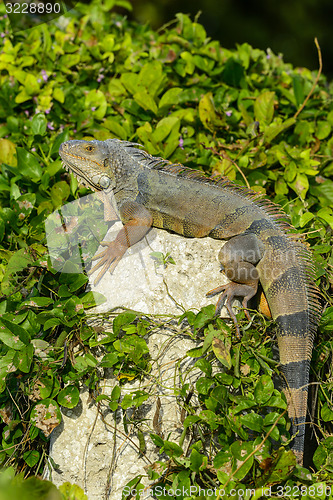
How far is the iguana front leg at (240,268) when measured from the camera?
8.47 feet

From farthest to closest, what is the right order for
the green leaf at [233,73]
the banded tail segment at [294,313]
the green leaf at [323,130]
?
the green leaf at [233,73], the green leaf at [323,130], the banded tail segment at [294,313]

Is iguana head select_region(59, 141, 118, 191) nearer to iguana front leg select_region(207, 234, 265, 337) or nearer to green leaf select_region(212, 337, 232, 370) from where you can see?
iguana front leg select_region(207, 234, 265, 337)

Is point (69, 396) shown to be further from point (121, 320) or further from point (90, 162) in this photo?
point (90, 162)

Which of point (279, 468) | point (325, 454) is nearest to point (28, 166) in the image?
point (279, 468)

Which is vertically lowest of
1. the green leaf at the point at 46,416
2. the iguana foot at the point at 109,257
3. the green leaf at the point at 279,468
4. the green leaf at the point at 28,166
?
the green leaf at the point at 46,416

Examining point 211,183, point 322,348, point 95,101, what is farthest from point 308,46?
A: point 322,348

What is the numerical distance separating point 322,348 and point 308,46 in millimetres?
6549

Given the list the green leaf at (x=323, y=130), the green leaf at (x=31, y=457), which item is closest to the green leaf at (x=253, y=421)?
the green leaf at (x=31, y=457)

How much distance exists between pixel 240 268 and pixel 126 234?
0.76 meters

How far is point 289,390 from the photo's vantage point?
7.83ft

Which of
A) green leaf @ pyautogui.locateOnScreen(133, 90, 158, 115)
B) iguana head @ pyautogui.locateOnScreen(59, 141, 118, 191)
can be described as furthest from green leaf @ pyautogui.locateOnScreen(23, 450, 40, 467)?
green leaf @ pyautogui.locateOnScreen(133, 90, 158, 115)

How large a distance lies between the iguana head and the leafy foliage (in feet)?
0.34

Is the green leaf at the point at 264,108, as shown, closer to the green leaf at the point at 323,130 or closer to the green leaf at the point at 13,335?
the green leaf at the point at 323,130

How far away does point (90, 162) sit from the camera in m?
3.27
